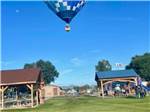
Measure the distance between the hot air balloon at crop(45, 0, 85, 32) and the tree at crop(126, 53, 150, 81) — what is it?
88.8m

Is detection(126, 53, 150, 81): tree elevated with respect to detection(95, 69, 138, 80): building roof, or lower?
elevated

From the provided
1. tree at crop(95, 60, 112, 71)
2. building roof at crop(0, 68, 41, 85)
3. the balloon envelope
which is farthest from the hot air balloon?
tree at crop(95, 60, 112, 71)

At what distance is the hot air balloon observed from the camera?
3350cm

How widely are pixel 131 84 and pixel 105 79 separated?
5472 mm

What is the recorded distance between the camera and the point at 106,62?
164375 mm

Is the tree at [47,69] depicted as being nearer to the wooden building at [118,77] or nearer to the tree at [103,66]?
the tree at [103,66]

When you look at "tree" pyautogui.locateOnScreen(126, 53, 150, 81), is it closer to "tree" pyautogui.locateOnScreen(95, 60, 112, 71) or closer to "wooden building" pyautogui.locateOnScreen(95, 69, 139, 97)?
"tree" pyautogui.locateOnScreen(95, 60, 112, 71)

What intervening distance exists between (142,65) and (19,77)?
86.1 m

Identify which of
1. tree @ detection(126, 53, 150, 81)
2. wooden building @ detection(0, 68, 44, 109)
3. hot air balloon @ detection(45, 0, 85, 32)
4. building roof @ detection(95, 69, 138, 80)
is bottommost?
wooden building @ detection(0, 68, 44, 109)

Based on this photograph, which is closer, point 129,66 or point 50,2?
point 50,2

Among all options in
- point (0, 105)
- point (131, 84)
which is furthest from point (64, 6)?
point (131, 84)

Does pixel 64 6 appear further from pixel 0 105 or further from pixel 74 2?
pixel 0 105

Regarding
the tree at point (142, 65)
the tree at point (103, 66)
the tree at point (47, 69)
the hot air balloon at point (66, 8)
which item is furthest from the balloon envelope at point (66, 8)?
the tree at point (47, 69)

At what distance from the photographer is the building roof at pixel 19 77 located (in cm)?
4253
